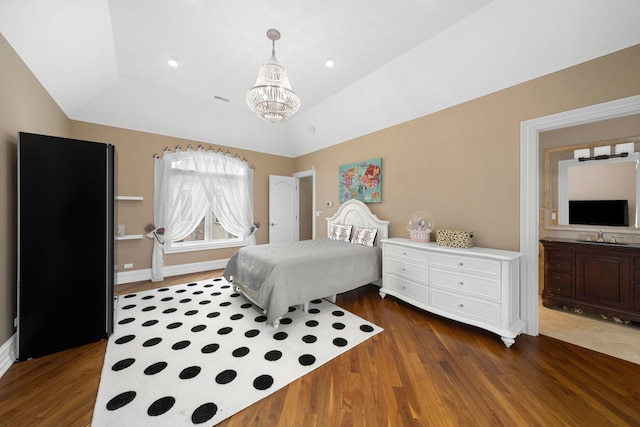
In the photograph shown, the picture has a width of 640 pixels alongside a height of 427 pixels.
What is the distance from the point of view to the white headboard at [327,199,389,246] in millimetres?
3715

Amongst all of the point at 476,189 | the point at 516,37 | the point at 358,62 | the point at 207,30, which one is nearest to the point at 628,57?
the point at 516,37

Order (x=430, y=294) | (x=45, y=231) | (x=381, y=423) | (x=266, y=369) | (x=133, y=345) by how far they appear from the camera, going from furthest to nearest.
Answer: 1. (x=430, y=294)
2. (x=133, y=345)
3. (x=45, y=231)
4. (x=266, y=369)
5. (x=381, y=423)

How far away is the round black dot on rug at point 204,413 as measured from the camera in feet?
4.47

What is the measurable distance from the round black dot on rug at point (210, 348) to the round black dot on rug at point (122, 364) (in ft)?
1.71

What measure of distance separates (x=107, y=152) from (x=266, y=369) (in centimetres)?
243

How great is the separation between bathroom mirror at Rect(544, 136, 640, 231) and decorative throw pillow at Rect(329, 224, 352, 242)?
2917 millimetres

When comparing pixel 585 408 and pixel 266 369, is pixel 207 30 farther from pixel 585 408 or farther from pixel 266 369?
pixel 585 408

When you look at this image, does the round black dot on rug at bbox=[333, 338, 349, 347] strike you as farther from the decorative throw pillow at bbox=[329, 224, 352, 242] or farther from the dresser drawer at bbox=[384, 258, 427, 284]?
the decorative throw pillow at bbox=[329, 224, 352, 242]

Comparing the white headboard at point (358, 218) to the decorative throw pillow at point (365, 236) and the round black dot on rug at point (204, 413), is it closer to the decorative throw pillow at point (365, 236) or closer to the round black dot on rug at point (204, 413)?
the decorative throw pillow at point (365, 236)

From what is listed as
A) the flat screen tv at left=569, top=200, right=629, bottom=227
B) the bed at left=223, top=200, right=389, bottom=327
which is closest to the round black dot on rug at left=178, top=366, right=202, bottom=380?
the bed at left=223, top=200, right=389, bottom=327

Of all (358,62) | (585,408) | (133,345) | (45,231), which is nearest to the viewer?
(585,408)

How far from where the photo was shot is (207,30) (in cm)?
240

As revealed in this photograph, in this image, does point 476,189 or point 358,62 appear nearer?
point 476,189

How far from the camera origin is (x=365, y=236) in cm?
378
